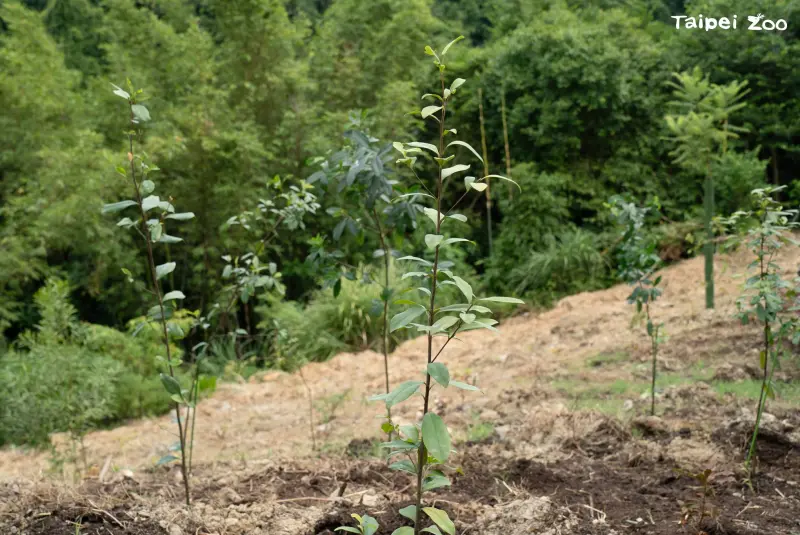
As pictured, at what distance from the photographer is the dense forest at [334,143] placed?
785 cm

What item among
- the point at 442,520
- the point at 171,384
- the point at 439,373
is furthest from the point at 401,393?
the point at 171,384

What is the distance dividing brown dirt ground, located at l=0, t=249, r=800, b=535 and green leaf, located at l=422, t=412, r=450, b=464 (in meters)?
0.84

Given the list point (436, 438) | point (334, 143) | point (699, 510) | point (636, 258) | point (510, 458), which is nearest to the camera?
point (436, 438)

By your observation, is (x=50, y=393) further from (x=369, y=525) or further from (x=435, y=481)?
(x=435, y=481)

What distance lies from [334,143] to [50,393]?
4.72m

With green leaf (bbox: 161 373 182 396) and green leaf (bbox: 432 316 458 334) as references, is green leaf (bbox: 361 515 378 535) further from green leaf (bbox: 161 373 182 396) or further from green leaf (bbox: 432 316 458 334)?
green leaf (bbox: 161 373 182 396)

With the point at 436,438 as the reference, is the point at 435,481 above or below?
below

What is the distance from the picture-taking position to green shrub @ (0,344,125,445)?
15.5 feet

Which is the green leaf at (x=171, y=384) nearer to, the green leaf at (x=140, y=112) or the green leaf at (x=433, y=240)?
the green leaf at (x=140, y=112)

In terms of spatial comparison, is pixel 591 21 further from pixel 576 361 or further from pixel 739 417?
pixel 739 417

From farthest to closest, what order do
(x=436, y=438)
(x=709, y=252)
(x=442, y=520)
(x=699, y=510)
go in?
(x=709, y=252), (x=699, y=510), (x=442, y=520), (x=436, y=438)

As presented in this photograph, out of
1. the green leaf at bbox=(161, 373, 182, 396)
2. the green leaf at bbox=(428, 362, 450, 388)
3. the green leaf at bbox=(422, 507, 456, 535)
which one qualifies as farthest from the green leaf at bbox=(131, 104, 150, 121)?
the green leaf at bbox=(422, 507, 456, 535)

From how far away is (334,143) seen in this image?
28.6 ft

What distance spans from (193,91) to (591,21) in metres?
5.95
